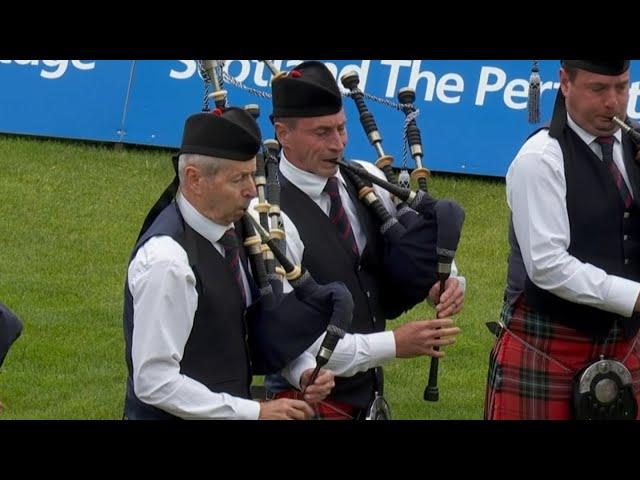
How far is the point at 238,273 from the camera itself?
4426 mm

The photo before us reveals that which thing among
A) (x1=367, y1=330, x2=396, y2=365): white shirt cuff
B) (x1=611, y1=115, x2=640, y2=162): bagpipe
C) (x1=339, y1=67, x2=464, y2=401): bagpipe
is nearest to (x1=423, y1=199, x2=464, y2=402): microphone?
(x1=339, y1=67, x2=464, y2=401): bagpipe

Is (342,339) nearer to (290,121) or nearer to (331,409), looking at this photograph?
(331,409)

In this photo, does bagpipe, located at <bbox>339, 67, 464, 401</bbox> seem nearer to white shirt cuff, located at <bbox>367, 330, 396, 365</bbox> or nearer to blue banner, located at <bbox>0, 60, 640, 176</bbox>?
white shirt cuff, located at <bbox>367, 330, 396, 365</bbox>

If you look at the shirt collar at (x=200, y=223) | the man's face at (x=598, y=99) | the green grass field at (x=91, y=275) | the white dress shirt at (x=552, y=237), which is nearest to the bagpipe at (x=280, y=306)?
the shirt collar at (x=200, y=223)

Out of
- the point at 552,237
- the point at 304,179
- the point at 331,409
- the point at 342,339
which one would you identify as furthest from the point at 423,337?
the point at 304,179

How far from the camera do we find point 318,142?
15.9ft

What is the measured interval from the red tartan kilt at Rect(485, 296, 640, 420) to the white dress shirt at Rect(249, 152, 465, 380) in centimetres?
37

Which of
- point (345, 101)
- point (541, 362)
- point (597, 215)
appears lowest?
point (541, 362)

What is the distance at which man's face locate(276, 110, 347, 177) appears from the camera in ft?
15.9

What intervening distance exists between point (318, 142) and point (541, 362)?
1.11 m

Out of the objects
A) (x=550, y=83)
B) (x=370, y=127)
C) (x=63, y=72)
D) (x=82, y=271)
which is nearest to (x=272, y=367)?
(x=370, y=127)

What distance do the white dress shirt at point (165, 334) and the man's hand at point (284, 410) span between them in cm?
9
